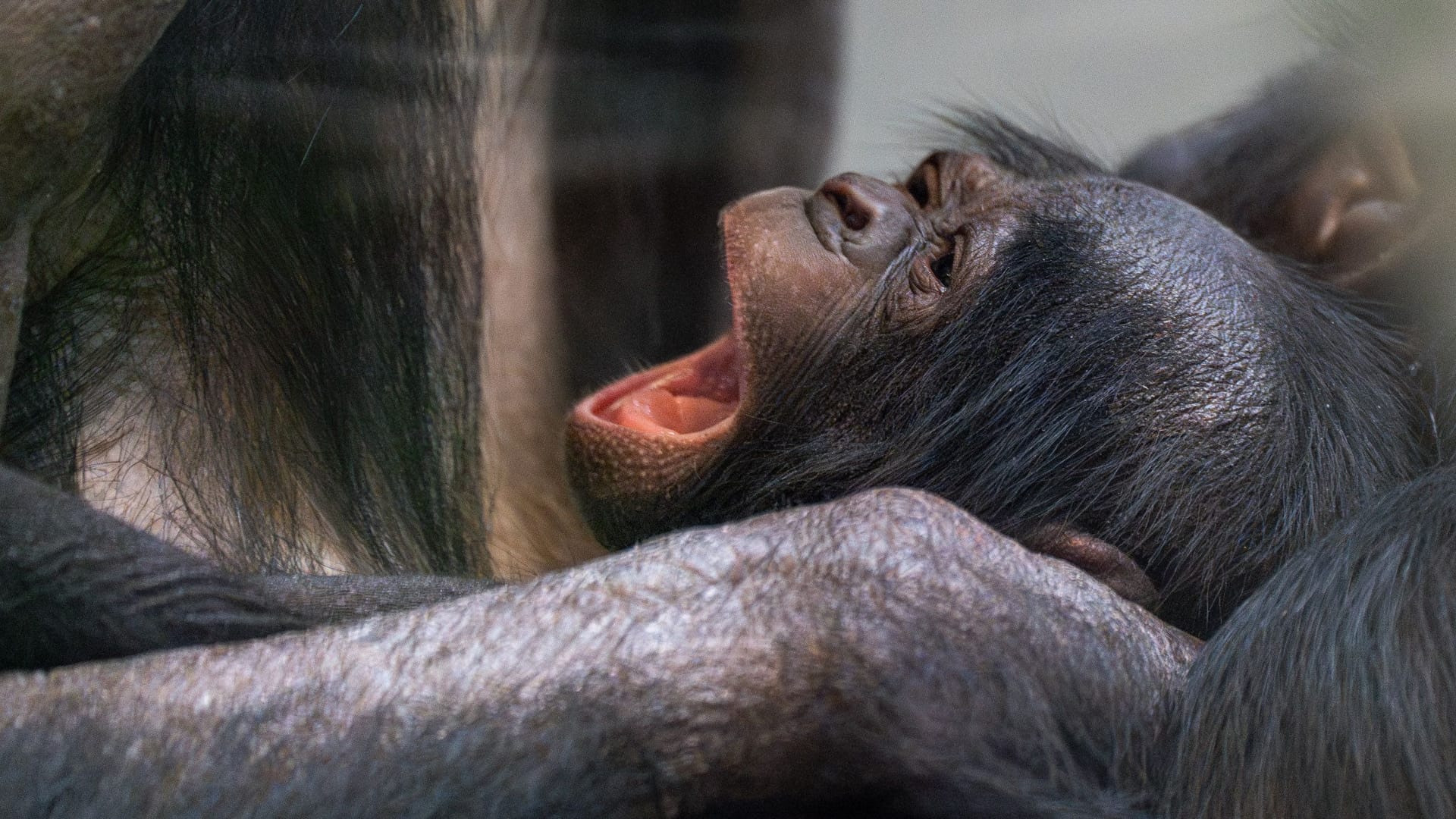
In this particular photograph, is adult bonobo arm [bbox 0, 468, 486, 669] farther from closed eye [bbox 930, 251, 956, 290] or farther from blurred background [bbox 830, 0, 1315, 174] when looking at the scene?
blurred background [bbox 830, 0, 1315, 174]

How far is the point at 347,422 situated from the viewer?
4.62 feet

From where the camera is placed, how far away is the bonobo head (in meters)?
1.30

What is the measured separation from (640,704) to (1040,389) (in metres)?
0.68

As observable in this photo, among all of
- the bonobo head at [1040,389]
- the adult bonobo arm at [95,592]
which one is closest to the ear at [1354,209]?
the bonobo head at [1040,389]

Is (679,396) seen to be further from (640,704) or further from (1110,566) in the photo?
(640,704)

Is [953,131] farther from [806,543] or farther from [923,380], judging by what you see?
[806,543]

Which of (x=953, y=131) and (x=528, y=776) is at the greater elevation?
(x=953, y=131)

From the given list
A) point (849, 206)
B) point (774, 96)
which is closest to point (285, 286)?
point (849, 206)

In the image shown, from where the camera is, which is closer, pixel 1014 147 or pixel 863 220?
pixel 863 220

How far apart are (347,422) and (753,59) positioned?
1211mm

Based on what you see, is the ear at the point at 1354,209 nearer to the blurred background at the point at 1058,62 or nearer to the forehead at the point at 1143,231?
the blurred background at the point at 1058,62

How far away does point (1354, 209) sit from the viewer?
6.86 feet

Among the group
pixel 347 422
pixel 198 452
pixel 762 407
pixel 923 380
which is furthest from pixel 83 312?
pixel 923 380

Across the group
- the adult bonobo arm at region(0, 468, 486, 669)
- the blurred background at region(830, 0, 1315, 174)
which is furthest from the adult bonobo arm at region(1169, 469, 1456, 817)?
the blurred background at region(830, 0, 1315, 174)
